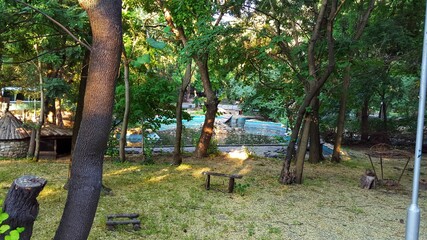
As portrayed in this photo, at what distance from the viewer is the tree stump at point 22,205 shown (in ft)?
9.79

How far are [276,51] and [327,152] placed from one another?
24.8ft

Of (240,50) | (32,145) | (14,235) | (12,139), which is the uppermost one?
(240,50)

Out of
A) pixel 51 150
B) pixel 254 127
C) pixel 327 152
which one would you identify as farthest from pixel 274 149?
pixel 254 127

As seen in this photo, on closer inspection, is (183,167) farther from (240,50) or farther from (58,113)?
(58,113)

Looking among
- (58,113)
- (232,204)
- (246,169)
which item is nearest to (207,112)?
(246,169)

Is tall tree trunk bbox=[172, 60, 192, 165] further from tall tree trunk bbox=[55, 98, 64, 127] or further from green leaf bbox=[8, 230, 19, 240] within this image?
green leaf bbox=[8, 230, 19, 240]

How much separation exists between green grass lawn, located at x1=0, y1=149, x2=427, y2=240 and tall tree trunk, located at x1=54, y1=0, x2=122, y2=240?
1.84 metres

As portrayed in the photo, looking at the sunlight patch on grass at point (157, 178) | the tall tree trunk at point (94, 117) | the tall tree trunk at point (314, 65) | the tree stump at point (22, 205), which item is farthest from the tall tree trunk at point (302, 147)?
the tree stump at point (22, 205)

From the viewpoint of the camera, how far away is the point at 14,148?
1227 centimetres

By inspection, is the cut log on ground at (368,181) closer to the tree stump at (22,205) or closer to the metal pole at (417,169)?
the metal pole at (417,169)

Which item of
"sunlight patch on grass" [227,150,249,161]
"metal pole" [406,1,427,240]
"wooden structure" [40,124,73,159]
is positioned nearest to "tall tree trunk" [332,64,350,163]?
"sunlight patch on grass" [227,150,249,161]

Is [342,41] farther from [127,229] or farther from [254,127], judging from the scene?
[254,127]

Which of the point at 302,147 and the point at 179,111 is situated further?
the point at 179,111

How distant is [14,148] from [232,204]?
8.93m
